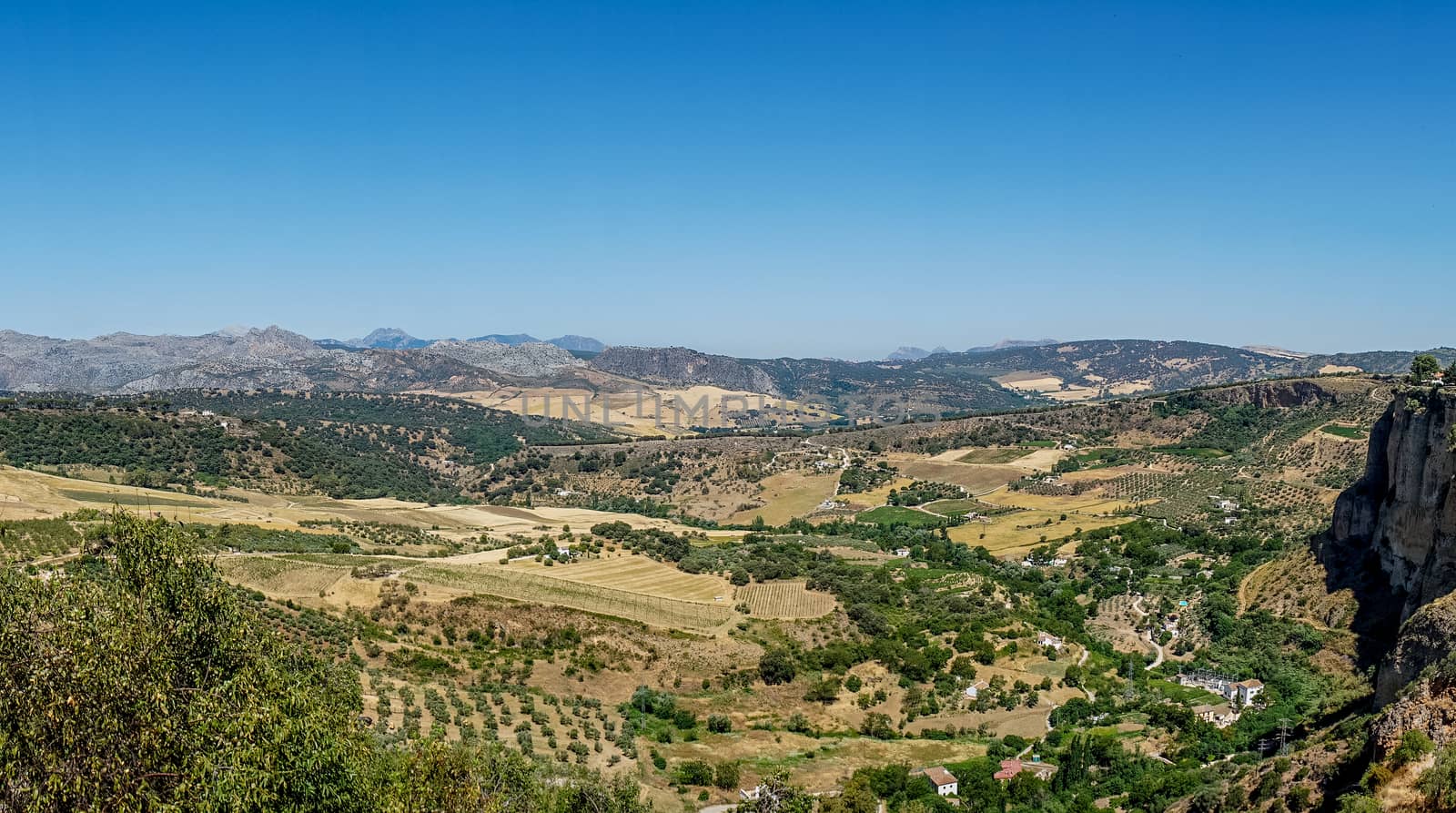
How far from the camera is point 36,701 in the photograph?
1425 centimetres

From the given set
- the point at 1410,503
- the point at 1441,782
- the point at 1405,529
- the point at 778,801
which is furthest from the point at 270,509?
the point at 1441,782

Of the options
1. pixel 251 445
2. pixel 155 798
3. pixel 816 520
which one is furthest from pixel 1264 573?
pixel 251 445

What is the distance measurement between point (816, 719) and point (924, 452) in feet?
336

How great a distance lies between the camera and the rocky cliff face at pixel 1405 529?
32719 mm

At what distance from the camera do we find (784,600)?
2653 inches

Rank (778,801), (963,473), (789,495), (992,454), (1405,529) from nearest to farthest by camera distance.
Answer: (778,801) < (1405,529) < (789,495) < (963,473) < (992,454)

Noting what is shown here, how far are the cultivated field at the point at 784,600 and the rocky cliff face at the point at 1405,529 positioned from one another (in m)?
32.4

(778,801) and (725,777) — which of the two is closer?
(778,801)

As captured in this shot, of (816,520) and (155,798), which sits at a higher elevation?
(155,798)

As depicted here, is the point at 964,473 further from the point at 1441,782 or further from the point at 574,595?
the point at 1441,782

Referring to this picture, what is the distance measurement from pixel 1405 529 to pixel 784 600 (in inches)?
1480

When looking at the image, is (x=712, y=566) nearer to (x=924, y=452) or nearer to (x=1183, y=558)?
(x=1183, y=558)

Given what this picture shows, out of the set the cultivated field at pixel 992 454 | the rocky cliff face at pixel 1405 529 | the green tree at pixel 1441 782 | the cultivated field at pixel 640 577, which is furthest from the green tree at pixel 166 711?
the cultivated field at pixel 992 454

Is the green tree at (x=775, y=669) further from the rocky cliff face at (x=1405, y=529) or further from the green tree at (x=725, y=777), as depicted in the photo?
the rocky cliff face at (x=1405, y=529)
